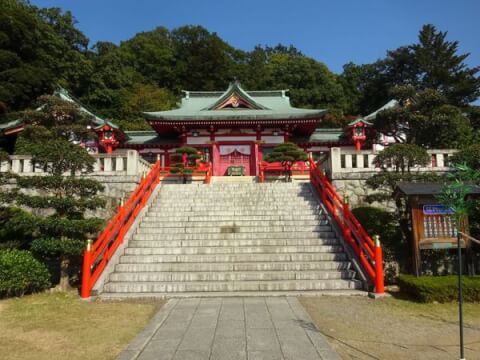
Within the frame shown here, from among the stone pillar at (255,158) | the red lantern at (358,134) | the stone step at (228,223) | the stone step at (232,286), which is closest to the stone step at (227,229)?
the stone step at (228,223)

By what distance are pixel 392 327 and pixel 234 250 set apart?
4374 mm

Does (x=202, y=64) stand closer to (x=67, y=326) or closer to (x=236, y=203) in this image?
(x=236, y=203)

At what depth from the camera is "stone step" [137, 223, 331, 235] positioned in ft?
31.6

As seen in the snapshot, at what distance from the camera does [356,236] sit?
8148mm

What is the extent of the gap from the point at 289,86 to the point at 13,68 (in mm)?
33792

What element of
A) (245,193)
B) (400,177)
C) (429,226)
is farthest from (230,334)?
(245,193)

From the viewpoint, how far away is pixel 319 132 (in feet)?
79.2

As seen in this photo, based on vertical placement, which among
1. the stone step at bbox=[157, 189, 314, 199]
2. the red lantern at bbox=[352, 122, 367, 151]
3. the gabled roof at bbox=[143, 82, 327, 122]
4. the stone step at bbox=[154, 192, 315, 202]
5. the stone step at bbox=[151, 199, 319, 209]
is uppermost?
the gabled roof at bbox=[143, 82, 327, 122]

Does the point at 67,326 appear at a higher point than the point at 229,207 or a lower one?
lower

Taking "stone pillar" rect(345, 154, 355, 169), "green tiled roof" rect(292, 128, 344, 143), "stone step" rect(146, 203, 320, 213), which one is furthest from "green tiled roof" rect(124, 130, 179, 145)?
"stone pillar" rect(345, 154, 355, 169)

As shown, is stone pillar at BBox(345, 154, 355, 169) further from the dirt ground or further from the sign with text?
the dirt ground

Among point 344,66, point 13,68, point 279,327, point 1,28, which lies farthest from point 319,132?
point 344,66

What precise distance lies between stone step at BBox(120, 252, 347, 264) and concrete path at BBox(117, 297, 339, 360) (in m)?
1.91

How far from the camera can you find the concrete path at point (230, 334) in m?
4.23
